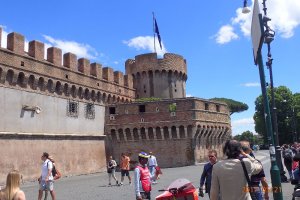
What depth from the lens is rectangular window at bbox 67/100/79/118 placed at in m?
28.5

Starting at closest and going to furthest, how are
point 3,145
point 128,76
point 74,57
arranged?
point 3,145, point 74,57, point 128,76

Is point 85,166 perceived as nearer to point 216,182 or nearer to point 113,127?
point 113,127

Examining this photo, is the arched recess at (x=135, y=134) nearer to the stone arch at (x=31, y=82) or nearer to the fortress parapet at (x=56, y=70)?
the fortress parapet at (x=56, y=70)

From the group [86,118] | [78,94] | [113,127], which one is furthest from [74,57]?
[113,127]

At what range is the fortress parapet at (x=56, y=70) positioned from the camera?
77.6 feet

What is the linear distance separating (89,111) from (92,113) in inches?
17.8

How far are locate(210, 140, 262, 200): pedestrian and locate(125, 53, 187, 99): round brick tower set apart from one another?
35.0 meters

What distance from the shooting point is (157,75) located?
3919 centimetres

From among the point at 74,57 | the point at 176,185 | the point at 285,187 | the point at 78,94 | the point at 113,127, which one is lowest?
the point at 285,187

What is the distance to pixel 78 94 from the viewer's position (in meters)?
29.7

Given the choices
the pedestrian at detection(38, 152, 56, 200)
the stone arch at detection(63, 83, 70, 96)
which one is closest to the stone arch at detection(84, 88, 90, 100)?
the stone arch at detection(63, 83, 70, 96)

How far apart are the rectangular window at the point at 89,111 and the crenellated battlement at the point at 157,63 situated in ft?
31.8

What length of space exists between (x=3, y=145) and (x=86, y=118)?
365 inches

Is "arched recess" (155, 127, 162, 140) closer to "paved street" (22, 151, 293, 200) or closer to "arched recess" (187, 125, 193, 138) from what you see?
"arched recess" (187, 125, 193, 138)
